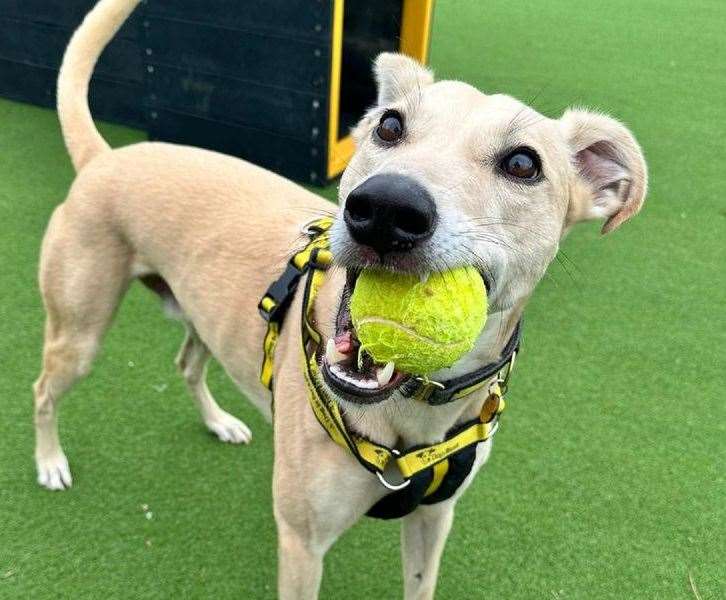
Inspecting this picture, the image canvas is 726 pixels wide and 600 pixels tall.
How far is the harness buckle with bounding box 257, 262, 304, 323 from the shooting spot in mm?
2061

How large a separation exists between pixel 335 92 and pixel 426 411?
3.53 m

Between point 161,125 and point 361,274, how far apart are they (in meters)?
4.47

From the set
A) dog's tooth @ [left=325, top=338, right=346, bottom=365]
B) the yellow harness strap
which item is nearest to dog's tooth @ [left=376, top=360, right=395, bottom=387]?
dog's tooth @ [left=325, top=338, right=346, bottom=365]

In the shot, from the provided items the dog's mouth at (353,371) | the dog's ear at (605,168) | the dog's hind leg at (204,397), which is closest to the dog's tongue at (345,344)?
the dog's mouth at (353,371)

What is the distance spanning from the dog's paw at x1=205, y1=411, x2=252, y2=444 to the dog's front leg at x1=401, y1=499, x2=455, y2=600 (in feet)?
3.29

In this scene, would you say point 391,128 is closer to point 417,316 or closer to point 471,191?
point 471,191

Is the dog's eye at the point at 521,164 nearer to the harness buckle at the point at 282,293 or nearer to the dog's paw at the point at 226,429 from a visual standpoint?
the harness buckle at the point at 282,293

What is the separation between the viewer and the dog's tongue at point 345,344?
57.7 inches

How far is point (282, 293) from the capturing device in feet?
6.80

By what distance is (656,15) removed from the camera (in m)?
12.1

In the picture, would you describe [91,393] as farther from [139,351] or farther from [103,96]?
[103,96]

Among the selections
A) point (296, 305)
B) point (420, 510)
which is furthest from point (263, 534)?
point (296, 305)

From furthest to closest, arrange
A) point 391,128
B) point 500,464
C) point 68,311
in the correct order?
point 500,464 < point 68,311 < point 391,128

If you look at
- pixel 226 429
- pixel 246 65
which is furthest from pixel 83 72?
pixel 246 65
